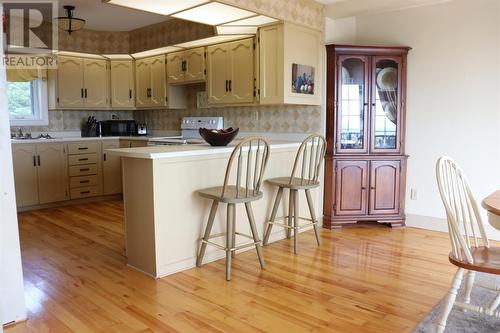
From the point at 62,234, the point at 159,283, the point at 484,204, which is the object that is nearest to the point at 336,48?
the point at 484,204

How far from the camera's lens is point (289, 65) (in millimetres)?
4141

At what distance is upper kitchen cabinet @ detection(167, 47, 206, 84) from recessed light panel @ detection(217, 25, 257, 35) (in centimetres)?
76

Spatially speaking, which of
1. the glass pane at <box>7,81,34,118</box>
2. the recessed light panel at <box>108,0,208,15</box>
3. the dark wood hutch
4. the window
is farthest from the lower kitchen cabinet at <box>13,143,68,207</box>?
the dark wood hutch

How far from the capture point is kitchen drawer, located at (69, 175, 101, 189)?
5684 mm

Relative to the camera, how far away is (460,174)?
2.36 m

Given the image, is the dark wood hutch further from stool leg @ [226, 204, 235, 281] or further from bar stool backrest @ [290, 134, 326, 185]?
stool leg @ [226, 204, 235, 281]

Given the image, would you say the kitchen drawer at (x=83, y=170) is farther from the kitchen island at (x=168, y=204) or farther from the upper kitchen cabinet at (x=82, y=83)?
the kitchen island at (x=168, y=204)

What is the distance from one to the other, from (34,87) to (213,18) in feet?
11.0

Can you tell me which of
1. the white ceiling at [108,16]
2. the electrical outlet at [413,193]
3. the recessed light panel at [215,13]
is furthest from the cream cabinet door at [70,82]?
the electrical outlet at [413,193]

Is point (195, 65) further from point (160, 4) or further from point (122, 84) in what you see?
point (160, 4)

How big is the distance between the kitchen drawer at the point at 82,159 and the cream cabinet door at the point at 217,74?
2006 mm

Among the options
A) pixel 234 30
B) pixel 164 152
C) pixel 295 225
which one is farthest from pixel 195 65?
pixel 295 225

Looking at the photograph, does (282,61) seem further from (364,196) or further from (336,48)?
(364,196)

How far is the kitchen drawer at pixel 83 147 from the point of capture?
222 inches
